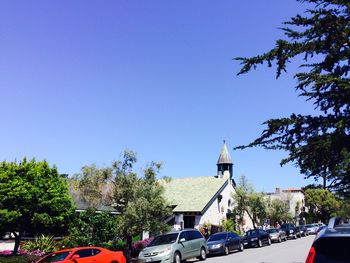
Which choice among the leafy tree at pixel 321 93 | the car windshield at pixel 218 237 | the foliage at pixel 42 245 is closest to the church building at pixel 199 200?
the car windshield at pixel 218 237

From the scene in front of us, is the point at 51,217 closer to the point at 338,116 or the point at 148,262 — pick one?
the point at 148,262

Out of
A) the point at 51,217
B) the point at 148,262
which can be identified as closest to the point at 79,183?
the point at 51,217

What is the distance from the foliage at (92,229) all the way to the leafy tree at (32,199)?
1383 mm

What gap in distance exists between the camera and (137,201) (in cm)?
2092

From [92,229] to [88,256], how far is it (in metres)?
6.18

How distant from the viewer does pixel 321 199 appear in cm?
6681

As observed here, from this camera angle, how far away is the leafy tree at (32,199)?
71.7 feet

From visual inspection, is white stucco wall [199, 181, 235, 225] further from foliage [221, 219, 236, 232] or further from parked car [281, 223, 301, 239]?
parked car [281, 223, 301, 239]

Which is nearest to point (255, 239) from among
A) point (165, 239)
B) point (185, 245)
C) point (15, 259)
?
point (185, 245)

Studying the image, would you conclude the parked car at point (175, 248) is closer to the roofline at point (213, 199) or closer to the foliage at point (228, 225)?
the roofline at point (213, 199)

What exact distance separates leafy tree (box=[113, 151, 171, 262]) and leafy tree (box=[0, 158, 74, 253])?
391 centimetres

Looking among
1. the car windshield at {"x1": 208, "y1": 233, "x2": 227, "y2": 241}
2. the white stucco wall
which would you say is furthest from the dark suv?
the white stucco wall

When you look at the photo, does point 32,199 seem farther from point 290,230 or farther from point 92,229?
point 290,230

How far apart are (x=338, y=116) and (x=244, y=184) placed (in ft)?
114
